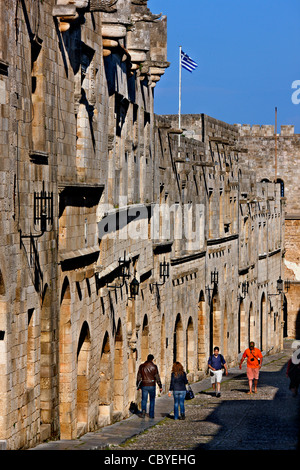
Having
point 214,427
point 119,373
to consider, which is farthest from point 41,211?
point 119,373

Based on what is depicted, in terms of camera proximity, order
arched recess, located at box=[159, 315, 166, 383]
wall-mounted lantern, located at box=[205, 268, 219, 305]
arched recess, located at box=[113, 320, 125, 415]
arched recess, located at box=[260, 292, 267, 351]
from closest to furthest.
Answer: arched recess, located at box=[113, 320, 125, 415]
arched recess, located at box=[159, 315, 166, 383]
wall-mounted lantern, located at box=[205, 268, 219, 305]
arched recess, located at box=[260, 292, 267, 351]

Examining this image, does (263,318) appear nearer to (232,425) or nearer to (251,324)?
(251,324)

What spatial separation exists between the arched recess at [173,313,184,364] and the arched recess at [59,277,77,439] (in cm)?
1555

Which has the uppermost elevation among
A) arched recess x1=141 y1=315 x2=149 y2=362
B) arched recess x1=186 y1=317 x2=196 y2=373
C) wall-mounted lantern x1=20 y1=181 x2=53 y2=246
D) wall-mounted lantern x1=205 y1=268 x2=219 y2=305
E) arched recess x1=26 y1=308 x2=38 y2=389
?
wall-mounted lantern x1=20 y1=181 x2=53 y2=246

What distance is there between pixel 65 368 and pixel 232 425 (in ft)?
11.1

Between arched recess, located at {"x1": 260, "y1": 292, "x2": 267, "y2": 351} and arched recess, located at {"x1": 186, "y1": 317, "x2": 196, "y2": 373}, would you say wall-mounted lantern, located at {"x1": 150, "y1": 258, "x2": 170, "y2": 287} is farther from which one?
arched recess, located at {"x1": 260, "y1": 292, "x2": 267, "y2": 351}

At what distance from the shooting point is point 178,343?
3550 centimetres

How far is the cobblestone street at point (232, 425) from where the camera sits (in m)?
16.8

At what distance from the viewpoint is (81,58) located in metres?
20.6

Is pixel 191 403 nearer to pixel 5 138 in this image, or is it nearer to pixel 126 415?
pixel 126 415

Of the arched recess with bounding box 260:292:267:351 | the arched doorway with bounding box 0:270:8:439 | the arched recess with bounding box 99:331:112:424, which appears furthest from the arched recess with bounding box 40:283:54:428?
the arched recess with bounding box 260:292:267:351

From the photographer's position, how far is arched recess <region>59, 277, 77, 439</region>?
19531mm

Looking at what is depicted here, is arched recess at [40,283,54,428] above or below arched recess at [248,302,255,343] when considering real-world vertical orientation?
above

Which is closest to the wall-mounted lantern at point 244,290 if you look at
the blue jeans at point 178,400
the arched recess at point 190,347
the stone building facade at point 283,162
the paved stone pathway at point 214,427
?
the arched recess at point 190,347
